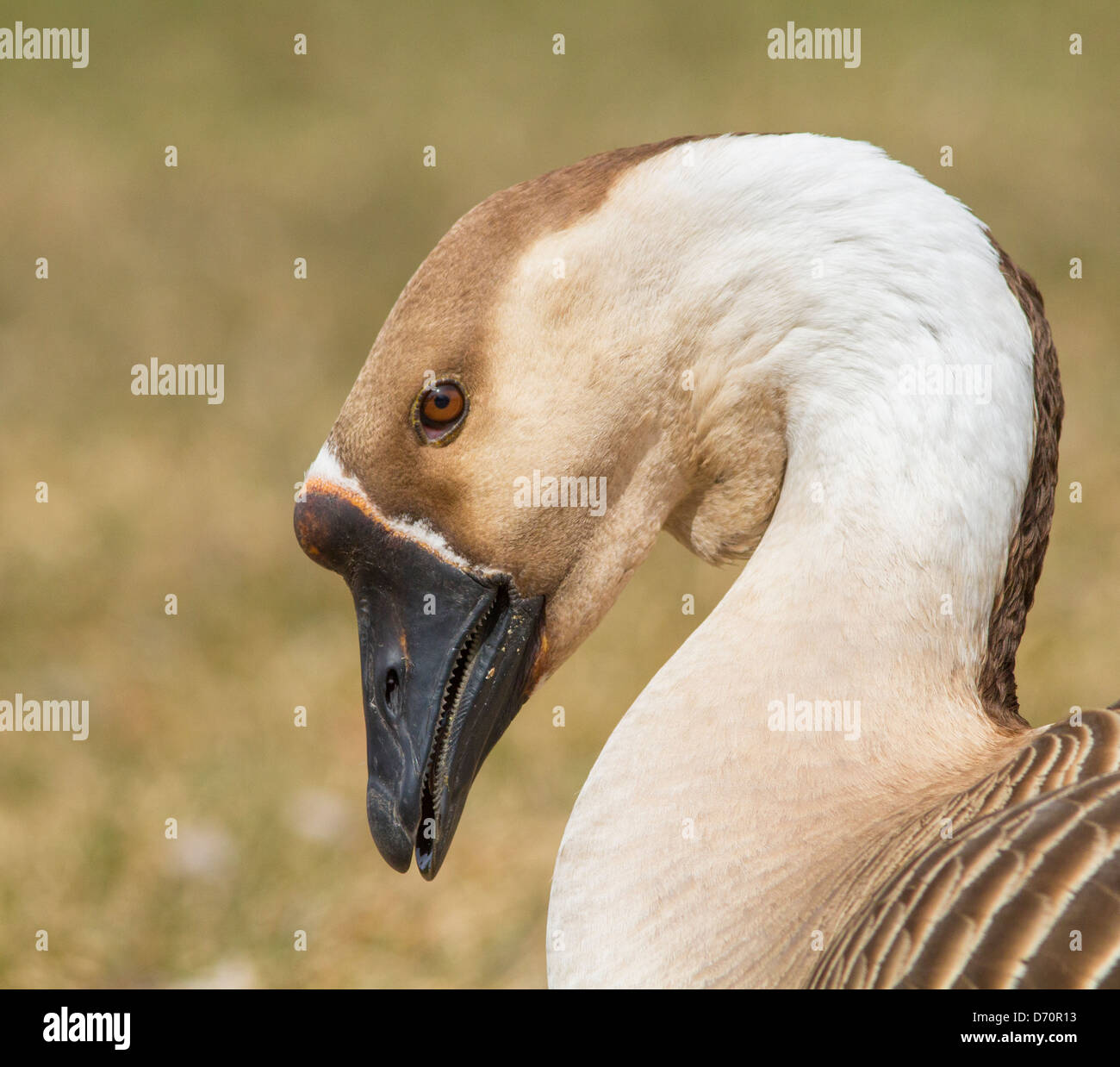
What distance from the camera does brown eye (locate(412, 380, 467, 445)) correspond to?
2.12 metres

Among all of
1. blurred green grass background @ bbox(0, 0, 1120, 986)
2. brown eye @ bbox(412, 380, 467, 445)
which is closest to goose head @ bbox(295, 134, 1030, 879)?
brown eye @ bbox(412, 380, 467, 445)

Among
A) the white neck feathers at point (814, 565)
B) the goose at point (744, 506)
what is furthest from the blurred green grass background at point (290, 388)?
the white neck feathers at point (814, 565)

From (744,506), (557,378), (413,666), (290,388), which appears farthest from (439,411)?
(290,388)

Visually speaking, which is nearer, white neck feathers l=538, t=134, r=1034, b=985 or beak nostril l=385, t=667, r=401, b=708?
white neck feathers l=538, t=134, r=1034, b=985

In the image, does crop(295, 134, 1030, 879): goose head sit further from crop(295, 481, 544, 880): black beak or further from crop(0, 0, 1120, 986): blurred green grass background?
crop(0, 0, 1120, 986): blurred green grass background

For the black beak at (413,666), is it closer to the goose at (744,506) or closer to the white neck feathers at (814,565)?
the goose at (744,506)

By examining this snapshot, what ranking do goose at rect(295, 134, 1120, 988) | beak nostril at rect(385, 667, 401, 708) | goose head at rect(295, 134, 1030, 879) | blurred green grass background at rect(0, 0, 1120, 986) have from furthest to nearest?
blurred green grass background at rect(0, 0, 1120, 986) → beak nostril at rect(385, 667, 401, 708) → goose head at rect(295, 134, 1030, 879) → goose at rect(295, 134, 1120, 988)

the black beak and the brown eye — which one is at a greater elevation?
the brown eye

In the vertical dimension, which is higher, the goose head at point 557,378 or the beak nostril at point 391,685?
the goose head at point 557,378

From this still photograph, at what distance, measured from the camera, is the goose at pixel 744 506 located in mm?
1940

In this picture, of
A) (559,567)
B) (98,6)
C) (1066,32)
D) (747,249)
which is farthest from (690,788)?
(98,6)

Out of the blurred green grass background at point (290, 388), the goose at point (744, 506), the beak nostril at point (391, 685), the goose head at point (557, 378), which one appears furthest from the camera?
the blurred green grass background at point (290, 388)

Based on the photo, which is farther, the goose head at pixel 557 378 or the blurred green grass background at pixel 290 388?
the blurred green grass background at pixel 290 388

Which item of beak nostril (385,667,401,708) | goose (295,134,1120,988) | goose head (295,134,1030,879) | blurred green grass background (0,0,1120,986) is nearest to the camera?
goose (295,134,1120,988)
